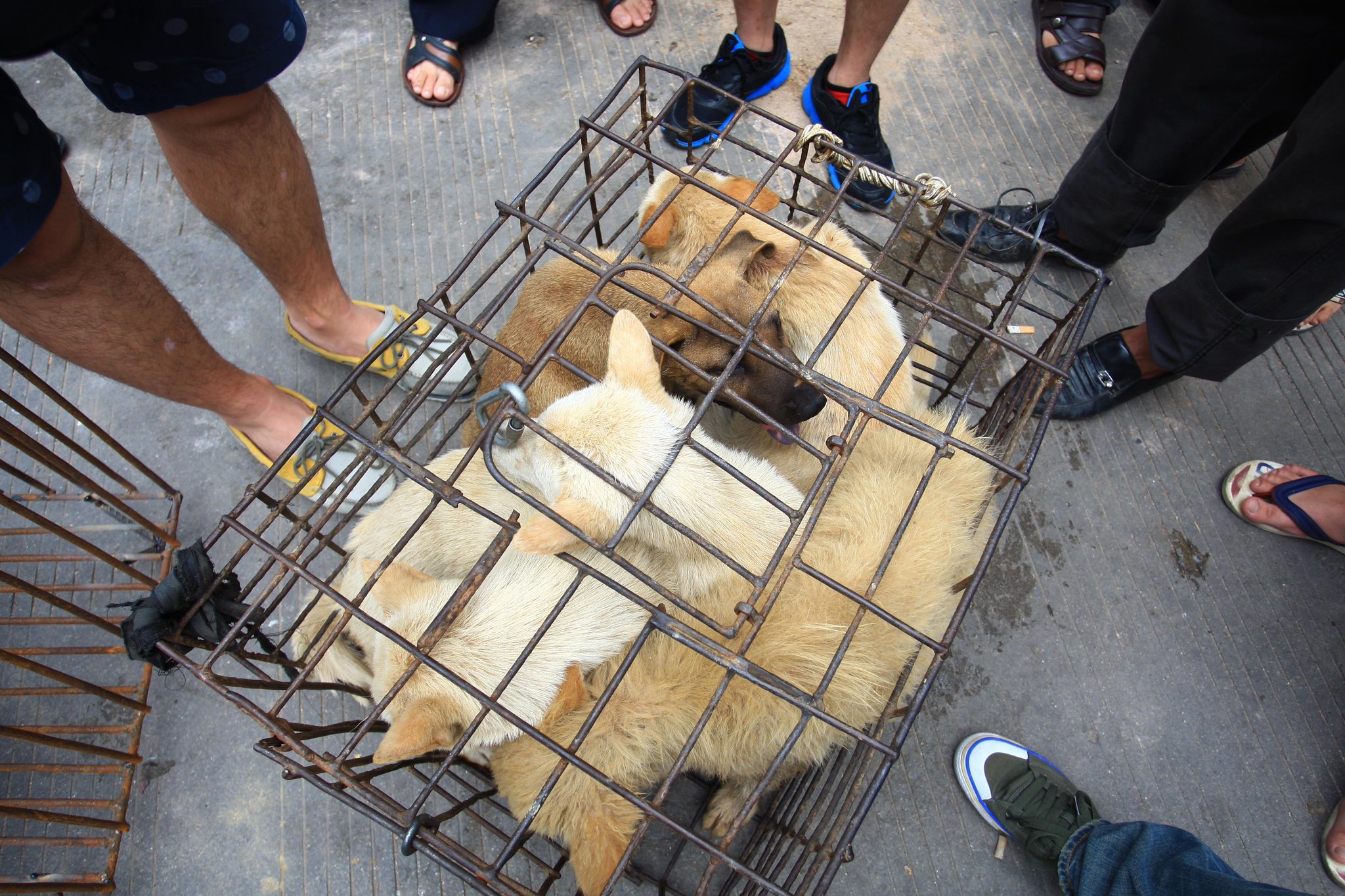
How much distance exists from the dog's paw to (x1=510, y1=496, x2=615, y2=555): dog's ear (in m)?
0.94

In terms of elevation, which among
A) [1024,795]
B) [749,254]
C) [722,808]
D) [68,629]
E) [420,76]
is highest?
[749,254]

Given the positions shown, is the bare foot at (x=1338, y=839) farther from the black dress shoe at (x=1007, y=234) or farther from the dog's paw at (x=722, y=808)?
the black dress shoe at (x=1007, y=234)

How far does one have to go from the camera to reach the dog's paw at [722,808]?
6.49ft

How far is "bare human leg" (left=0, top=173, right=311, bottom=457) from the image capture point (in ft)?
5.50

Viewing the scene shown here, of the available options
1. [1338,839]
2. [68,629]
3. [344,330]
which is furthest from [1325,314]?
[68,629]

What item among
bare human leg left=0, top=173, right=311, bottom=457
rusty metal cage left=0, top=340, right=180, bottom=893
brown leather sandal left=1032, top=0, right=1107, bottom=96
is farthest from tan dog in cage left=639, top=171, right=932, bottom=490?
brown leather sandal left=1032, top=0, right=1107, bottom=96

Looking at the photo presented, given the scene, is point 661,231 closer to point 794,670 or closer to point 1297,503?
point 794,670

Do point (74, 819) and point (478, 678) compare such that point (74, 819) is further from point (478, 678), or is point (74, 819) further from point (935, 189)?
point (935, 189)

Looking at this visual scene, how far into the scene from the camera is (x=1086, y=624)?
2.38 m

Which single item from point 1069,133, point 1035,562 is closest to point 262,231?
point 1035,562

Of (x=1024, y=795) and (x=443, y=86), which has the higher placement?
(x=443, y=86)

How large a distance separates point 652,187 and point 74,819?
233cm

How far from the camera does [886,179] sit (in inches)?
75.7

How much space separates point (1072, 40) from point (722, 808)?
3684mm
